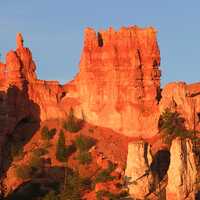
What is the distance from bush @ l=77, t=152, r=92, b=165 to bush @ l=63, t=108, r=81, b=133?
17.2 feet

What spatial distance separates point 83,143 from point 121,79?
7575 mm

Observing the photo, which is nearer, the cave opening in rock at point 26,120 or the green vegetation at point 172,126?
the green vegetation at point 172,126

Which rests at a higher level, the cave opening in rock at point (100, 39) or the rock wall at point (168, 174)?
the cave opening in rock at point (100, 39)

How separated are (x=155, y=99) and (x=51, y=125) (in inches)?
405

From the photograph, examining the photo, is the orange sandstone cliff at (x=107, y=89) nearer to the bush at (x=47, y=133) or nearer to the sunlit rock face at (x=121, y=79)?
the sunlit rock face at (x=121, y=79)

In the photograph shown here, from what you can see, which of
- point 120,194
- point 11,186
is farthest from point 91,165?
point 120,194

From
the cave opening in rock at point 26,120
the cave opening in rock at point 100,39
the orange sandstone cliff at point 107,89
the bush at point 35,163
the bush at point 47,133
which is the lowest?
the bush at point 35,163

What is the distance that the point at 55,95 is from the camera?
84188mm

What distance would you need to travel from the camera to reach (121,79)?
267ft

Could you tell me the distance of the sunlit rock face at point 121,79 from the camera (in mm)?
80000

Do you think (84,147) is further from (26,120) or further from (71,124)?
(26,120)

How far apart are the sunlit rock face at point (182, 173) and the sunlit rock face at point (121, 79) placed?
57.7 feet

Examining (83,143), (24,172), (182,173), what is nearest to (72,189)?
(24,172)

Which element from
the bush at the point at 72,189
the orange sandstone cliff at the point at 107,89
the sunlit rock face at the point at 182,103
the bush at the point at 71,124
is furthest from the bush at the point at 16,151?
the sunlit rock face at the point at 182,103
